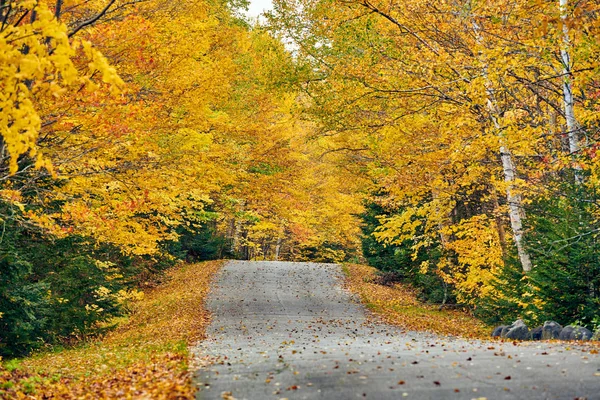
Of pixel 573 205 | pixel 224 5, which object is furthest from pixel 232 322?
pixel 224 5

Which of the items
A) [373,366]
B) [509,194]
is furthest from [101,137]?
[509,194]

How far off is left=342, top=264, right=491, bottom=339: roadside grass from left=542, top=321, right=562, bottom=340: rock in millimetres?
2111

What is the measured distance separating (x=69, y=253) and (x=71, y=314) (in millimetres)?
1399

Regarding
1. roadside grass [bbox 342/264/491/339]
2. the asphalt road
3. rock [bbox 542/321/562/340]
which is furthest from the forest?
the asphalt road

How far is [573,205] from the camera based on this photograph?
11.5 meters

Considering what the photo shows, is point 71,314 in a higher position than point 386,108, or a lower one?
lower

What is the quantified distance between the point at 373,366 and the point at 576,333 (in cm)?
446

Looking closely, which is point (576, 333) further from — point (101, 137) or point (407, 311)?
point (101, 137)

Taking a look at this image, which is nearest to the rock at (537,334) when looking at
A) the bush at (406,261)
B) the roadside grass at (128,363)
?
the roadside grass at (128,363)

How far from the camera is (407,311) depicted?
18922mm

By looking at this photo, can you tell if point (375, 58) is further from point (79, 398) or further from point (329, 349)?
point (79, 398)

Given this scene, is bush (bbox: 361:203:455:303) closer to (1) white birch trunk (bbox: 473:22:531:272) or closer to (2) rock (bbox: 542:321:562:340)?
(1) white birch trunk (bbox: 473:22:531:272)

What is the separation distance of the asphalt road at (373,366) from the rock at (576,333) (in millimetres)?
892

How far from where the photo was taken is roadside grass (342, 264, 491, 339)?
50.4ft
